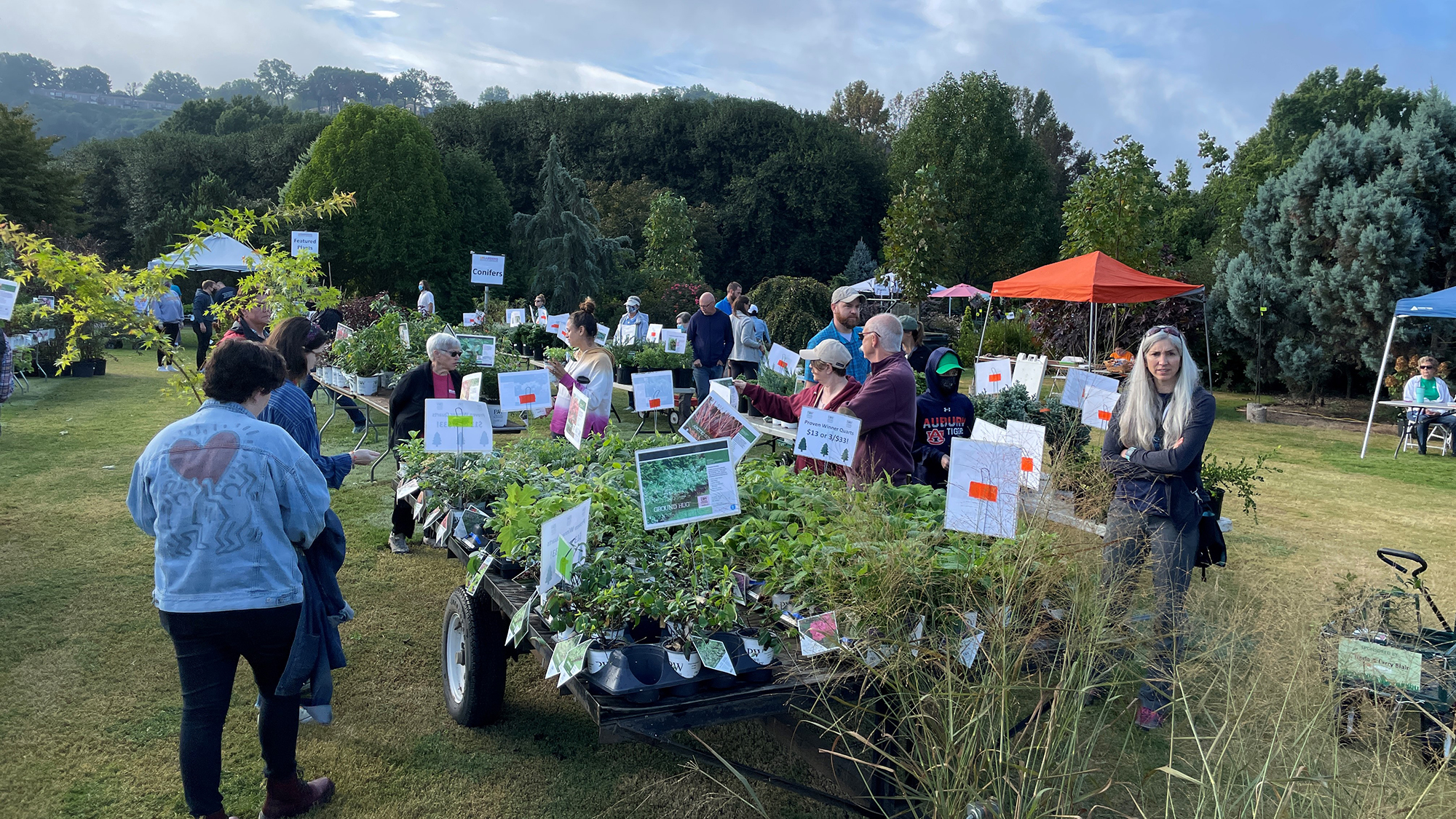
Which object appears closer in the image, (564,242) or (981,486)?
(981,486)

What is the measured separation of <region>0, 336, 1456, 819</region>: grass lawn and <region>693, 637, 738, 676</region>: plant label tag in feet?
1.63

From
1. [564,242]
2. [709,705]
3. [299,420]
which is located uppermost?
[564,242]

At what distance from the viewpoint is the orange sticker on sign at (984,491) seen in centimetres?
250

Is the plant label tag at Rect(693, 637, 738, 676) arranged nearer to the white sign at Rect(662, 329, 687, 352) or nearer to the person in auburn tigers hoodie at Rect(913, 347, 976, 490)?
the person in auburn tigers hoodie at Rect(913, 347, 976, 490)

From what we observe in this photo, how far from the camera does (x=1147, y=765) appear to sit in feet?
8.65

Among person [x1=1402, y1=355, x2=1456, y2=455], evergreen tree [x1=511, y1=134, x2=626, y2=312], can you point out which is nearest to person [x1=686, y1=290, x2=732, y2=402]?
person [x1=1402, y1=355, x2=1456, y2=455]

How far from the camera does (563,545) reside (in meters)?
2.33

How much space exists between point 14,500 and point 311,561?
533cm

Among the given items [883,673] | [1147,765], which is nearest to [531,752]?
[883,673]

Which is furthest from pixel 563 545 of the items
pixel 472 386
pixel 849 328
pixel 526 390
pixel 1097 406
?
pixel 849 328

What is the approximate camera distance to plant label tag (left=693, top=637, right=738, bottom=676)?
2.16m

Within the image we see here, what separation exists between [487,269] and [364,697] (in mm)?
12617

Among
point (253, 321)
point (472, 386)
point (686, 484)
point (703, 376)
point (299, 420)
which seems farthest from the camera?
point (703, 376)

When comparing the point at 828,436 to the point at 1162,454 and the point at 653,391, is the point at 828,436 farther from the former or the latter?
the point at 653,391
